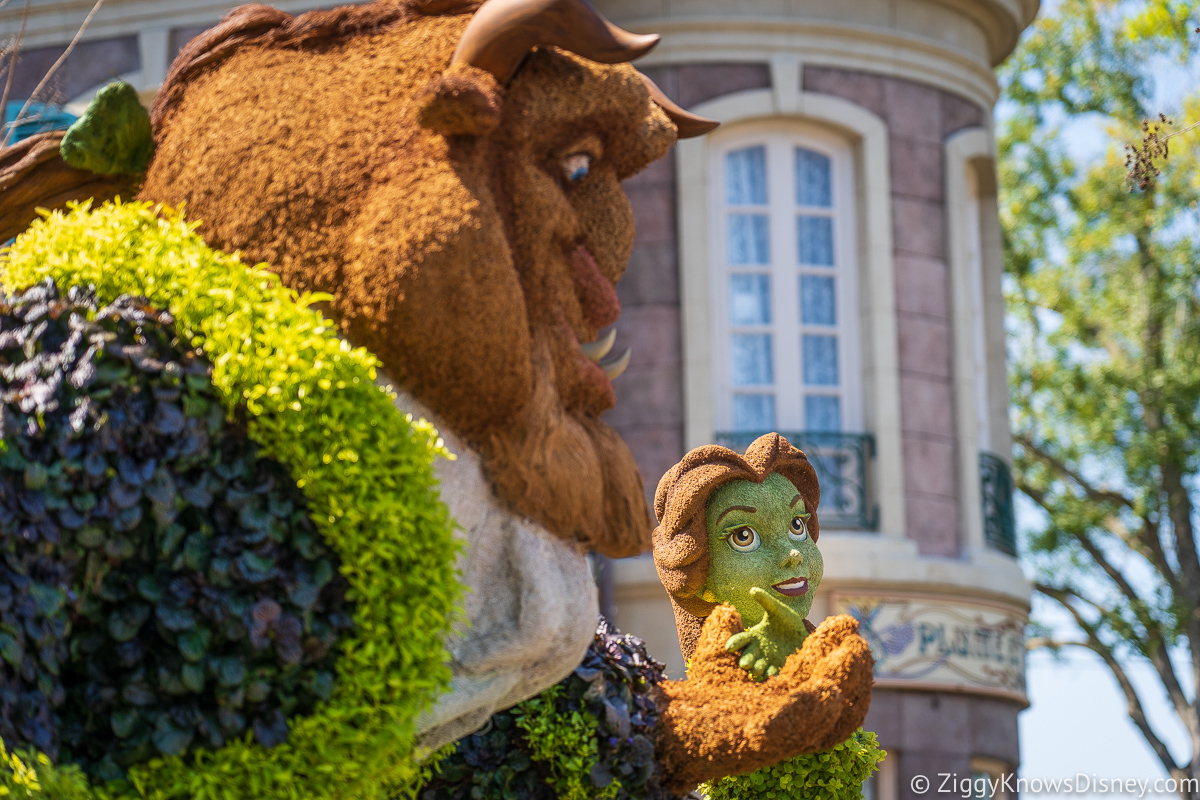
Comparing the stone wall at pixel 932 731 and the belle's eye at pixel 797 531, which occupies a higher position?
the belle's eye at pixel 797 531

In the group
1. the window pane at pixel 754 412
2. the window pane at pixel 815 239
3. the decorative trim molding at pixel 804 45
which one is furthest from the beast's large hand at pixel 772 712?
the decorative trim molding at pixel 804 45

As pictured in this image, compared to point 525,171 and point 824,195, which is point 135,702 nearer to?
point 525,171

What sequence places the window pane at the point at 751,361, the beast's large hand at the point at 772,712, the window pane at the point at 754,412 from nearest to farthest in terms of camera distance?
1. the beast's large hand at the point at 772,712
2. the window pane at the point at 754,412
3. the window pane at the point at 751,361

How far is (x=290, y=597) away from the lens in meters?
2.90

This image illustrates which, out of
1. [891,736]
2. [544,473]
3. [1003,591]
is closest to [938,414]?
[1003,591]

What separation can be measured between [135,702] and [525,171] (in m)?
1.37

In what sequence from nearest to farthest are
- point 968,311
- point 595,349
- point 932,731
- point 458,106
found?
point 458,106
point 595,349
point 932,731
point 968,311

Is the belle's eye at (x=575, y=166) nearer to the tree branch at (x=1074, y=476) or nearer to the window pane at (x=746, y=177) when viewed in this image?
the window pane at (x=746, y=177)

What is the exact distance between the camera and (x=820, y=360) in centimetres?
1118

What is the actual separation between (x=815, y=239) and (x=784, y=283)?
0.45m

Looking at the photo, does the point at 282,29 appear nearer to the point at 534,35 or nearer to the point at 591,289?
the point at 534,35

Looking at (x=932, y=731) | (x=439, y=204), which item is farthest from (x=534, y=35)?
(x=932, y=731)

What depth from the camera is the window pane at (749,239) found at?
1124cm

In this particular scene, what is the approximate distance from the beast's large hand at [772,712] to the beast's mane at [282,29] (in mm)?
2034
